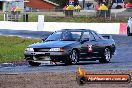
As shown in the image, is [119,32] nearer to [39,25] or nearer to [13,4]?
[39,25]

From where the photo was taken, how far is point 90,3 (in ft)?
457

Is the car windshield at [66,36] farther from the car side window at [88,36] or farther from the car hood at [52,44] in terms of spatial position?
the car hood at [52,44]

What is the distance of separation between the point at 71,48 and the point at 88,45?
125 cm

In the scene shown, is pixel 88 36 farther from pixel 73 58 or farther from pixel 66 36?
pixel 73 58

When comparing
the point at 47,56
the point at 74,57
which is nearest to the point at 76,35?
the point at 74,57

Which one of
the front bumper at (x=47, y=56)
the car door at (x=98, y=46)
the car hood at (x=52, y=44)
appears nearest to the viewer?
the front bumper at (x=47, y=56)

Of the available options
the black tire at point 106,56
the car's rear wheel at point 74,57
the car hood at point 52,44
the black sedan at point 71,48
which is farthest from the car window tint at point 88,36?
the car hood at point 52,44

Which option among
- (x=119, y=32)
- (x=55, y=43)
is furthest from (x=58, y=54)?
(x=119, y=32)

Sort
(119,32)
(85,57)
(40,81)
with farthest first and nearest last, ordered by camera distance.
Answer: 1. (119,32)
2. (85,57)
3. (40,81)

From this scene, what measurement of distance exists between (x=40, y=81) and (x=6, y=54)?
12.1 m

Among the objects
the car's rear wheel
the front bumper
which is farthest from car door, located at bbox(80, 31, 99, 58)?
the front bumper

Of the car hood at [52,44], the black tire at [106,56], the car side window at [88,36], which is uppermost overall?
the car side window at [88,36]

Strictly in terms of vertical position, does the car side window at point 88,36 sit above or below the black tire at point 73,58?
above

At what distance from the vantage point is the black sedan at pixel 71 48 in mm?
20436
